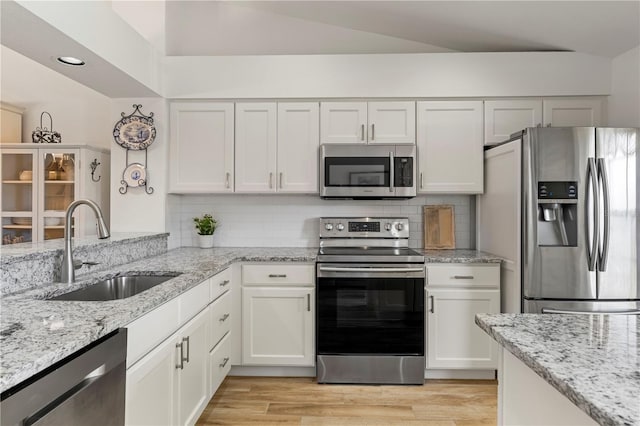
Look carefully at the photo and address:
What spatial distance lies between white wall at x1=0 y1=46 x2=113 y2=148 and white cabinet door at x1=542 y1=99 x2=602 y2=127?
387 cm

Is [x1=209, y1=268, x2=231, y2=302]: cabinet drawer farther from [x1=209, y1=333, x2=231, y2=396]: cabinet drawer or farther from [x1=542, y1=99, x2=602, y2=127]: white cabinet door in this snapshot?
[x1=542, y1=99, x2=602, y2=127]: white cabinet door

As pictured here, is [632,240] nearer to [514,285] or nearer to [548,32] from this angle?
[514,285]

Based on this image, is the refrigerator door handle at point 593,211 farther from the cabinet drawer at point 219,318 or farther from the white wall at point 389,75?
the cabinet drawer at point 219,318

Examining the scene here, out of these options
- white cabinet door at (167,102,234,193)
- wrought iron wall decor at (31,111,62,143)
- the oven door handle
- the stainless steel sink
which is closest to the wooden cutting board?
the oven door handle

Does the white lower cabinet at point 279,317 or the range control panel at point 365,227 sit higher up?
the range control panel at point 365,227

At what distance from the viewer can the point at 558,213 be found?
8.41 feet

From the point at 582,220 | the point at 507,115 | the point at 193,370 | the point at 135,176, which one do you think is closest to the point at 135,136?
the point at 135,176

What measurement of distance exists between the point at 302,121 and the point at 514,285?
1.91 m

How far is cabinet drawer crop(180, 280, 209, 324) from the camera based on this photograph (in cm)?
191

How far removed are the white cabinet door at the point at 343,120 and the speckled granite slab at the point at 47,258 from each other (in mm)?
1580

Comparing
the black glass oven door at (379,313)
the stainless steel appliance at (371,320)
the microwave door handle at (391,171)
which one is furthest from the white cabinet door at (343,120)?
the black glass oven door at (379,313)

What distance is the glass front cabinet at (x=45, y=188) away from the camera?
11.5 ft

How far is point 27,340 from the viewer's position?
1.08 m

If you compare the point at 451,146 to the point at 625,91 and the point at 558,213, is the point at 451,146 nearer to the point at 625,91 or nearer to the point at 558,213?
the point at 558,213
